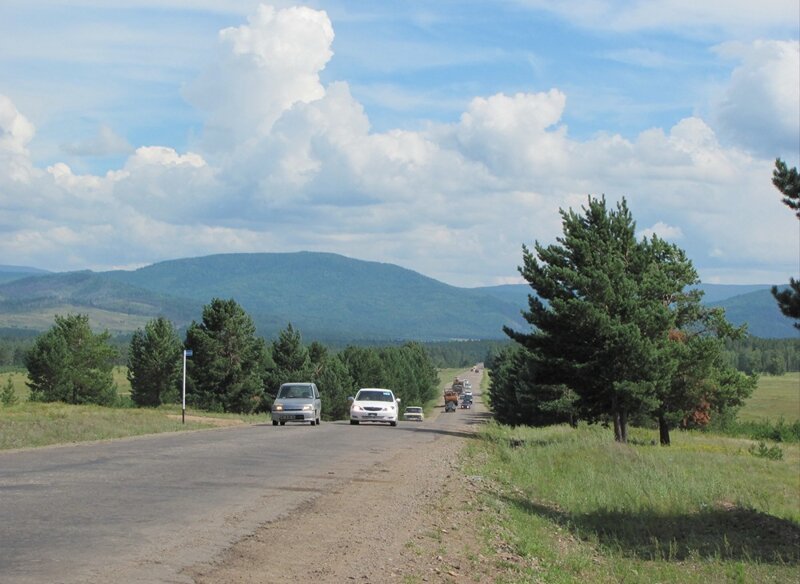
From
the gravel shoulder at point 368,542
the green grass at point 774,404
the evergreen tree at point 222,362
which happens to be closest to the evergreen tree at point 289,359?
the evergreen tree at point 222,362

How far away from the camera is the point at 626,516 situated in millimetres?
20953

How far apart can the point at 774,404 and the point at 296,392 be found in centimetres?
12067

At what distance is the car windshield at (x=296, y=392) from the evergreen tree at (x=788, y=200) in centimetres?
2409

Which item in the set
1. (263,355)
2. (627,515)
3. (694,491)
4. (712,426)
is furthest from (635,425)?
(627,515)

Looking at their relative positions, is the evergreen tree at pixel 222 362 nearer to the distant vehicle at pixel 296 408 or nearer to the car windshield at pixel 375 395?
the car windshield at pixel 375 395

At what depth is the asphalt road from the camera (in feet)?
28.9

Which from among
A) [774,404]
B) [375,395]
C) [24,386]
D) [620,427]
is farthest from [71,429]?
[774,404]

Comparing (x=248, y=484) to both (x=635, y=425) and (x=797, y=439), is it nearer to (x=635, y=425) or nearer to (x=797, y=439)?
(x=635, y=425)

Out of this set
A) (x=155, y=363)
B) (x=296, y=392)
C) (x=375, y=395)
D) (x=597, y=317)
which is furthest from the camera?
(x=155, y=363)

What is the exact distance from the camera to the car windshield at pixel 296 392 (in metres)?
39.6

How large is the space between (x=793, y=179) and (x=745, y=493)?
44.9 ft

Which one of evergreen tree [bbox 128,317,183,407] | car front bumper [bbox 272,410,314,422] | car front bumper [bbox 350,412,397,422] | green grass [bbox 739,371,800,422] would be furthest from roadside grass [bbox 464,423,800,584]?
green grass [bbox 739,371,800,422]

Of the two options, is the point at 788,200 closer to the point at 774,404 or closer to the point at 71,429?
the point at 71,429

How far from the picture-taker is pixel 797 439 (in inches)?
3339
